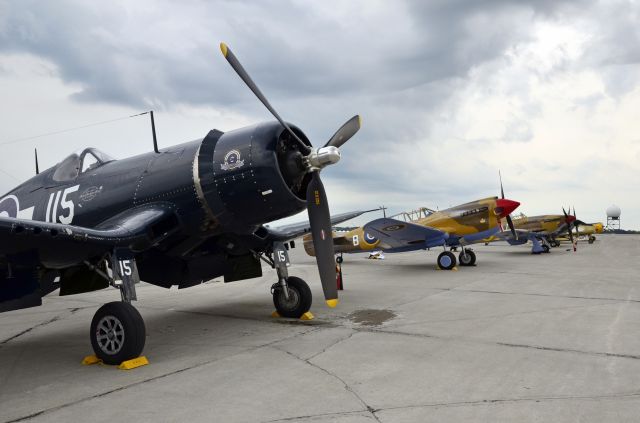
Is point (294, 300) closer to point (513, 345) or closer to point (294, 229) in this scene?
point (294, 229)

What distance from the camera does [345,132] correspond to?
21.7ft

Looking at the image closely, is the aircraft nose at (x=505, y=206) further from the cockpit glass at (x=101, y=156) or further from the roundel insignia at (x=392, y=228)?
the cockpit glass at (x=101, y=156)

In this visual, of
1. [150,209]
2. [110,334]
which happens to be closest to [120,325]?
[110,334]

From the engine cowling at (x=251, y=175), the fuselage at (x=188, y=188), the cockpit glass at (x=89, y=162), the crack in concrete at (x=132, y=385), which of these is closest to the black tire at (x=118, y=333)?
the crack in concrete at (x=132, y=385)

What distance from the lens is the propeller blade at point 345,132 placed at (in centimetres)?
655

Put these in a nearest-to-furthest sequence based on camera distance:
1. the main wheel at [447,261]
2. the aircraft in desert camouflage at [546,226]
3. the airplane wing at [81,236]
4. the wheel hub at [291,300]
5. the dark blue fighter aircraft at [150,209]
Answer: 1. the airplane wing at [81,236]
2. the dark blue fighter aircraft at [150,209]
3. the wheel hub at [291,300]
4. the main wheel at [447,261]
5. the aircraft in desert camouflage at [546,226]

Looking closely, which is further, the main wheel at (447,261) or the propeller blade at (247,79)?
the main wheel at (447,261)

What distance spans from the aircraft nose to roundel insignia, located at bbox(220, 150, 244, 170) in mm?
13088

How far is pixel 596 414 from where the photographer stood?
10.5 feet

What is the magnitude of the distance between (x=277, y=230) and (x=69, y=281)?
3541mm

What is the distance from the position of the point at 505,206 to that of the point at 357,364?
13.5 metres

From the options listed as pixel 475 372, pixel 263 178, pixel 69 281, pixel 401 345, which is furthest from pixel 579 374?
pixel 69 281

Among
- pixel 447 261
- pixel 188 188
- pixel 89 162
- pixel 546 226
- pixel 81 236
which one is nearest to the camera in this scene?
pixel 81 236

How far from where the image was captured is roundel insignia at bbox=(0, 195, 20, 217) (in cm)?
753
